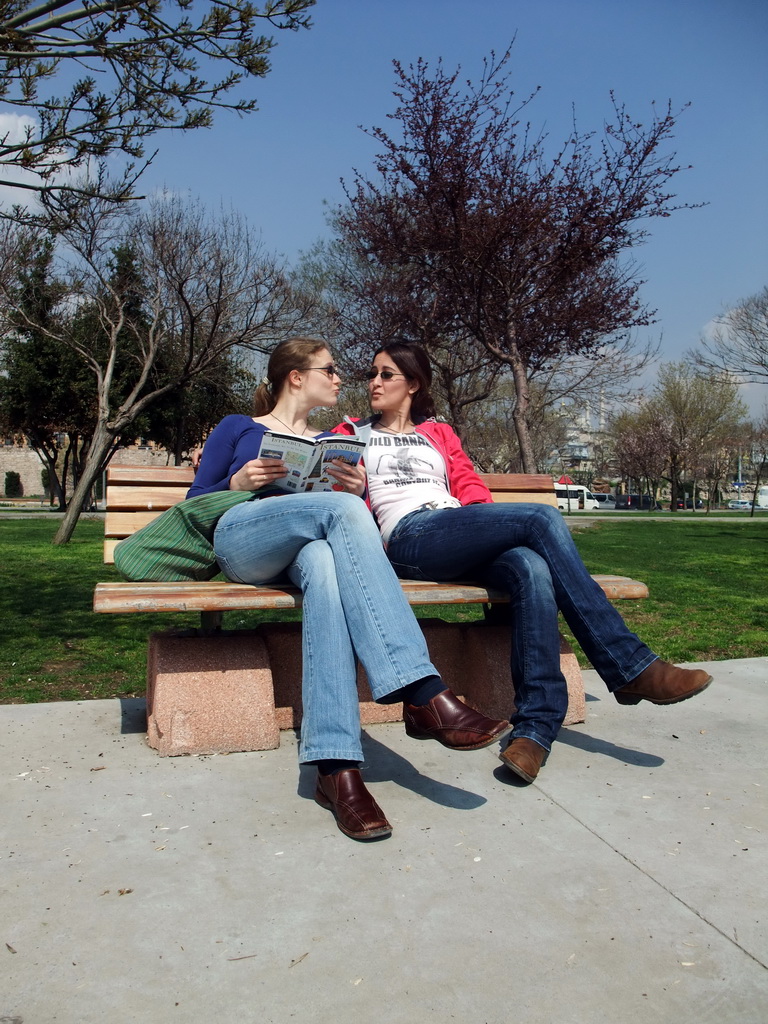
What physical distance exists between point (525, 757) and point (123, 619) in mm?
4317

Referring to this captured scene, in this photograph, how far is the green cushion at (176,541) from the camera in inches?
129

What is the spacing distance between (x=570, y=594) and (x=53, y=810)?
1.82 metres

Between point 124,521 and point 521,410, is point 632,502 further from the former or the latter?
point 124,521

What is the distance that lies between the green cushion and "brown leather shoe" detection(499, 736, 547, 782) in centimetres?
132

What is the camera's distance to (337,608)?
283 centimetres

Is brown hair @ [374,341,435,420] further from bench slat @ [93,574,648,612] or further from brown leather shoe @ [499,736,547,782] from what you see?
brown leather shoe @ [499,736,547,782]

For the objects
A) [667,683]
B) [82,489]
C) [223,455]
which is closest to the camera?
[667,683]

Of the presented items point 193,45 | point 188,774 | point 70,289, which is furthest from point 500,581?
point 70,289

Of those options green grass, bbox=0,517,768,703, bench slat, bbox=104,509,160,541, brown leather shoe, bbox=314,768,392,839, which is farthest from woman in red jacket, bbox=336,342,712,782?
green grass, bbox=0,517,768,703

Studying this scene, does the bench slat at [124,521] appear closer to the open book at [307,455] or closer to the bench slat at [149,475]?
the bench slat at [149,475]

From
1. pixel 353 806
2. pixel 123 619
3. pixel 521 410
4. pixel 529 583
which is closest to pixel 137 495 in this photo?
pixel 529 583

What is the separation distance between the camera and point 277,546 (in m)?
3.08

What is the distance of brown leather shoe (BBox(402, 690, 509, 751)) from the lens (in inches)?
104

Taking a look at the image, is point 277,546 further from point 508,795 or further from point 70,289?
point 70,289
